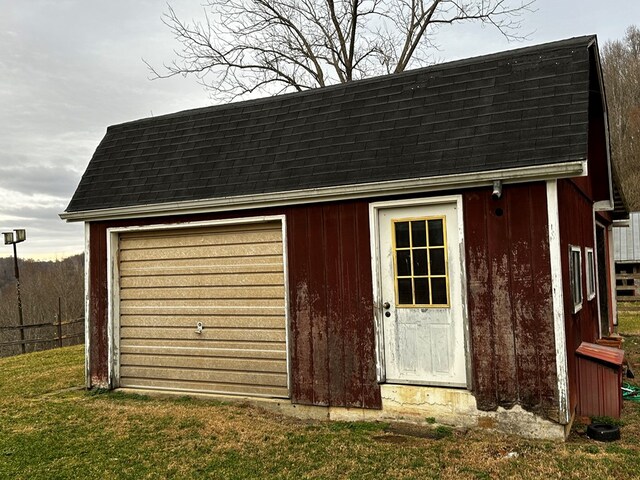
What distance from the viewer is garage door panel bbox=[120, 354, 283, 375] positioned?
6.37 meters

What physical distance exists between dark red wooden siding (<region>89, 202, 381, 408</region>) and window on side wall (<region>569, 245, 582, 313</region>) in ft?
7.23

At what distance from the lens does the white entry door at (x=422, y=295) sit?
5.30 metres

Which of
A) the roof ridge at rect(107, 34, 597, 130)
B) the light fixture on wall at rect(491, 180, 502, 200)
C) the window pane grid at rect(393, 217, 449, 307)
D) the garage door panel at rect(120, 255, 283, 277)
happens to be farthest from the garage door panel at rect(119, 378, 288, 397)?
the roof ridge at rect(107, 34, 597, 130)

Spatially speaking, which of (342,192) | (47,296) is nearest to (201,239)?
(342,192)

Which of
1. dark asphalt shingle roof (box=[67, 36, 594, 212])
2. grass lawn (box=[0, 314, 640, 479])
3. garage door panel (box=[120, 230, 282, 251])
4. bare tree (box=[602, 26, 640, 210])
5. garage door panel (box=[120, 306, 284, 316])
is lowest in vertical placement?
grass lawn (box=[0, 314, 640, 479])

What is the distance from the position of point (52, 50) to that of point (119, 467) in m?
9.21

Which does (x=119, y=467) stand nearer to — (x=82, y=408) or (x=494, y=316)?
(x=82, y=408)

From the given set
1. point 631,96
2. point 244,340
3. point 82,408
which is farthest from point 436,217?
point 631,96

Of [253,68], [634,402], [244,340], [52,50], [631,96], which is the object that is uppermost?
[631,96]

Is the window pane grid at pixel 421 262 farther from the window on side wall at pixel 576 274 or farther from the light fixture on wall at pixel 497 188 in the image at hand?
the window on side wall at pixel 576 274

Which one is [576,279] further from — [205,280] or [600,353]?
[205,280]

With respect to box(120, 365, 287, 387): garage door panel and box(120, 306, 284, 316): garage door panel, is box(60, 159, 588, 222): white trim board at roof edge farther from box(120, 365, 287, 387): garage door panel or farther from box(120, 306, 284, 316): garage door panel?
box(120, 365, 287, 387): garage door panel

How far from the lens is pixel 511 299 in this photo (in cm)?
499

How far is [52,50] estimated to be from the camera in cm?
1061
